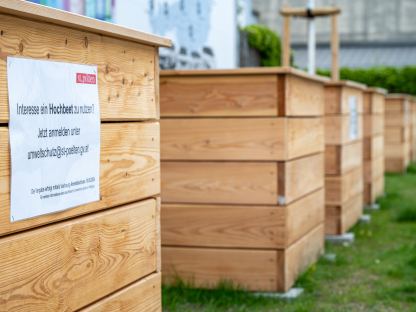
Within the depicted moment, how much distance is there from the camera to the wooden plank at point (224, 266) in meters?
5.89

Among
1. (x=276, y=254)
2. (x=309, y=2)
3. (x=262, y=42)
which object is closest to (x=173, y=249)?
(x=276, y=254)

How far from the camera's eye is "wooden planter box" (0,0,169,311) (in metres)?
2.87

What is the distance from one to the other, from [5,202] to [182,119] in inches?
122

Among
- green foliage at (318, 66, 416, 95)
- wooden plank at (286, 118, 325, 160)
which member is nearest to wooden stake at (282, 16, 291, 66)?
wooden plank at (286, 118, 325, 160)

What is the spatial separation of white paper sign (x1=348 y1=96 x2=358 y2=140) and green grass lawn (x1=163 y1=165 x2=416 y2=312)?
100 cm

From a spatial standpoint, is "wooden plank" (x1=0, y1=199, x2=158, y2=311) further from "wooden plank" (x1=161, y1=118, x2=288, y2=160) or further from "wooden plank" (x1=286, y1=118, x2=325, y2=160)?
"wooden plank" (x1=286, y1=118, x2=325, y2=160)

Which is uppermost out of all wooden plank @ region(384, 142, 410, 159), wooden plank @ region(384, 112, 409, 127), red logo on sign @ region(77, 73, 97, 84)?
red logo on sign @ region(77, 73, 97, 84)

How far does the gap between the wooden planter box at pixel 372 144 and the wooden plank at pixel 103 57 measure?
23.1 ft

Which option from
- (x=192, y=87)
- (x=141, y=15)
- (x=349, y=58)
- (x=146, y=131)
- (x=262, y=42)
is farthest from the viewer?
(x=349, y=58)

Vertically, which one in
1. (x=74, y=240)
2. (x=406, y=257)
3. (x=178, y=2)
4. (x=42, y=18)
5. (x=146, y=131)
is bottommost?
(x=406, y=257)

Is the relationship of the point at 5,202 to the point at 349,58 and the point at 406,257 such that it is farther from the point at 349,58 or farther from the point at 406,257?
the point at 349,58

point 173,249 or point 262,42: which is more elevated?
point 262,42

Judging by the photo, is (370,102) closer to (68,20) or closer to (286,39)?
(286,39)

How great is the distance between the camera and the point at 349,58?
3588cm
